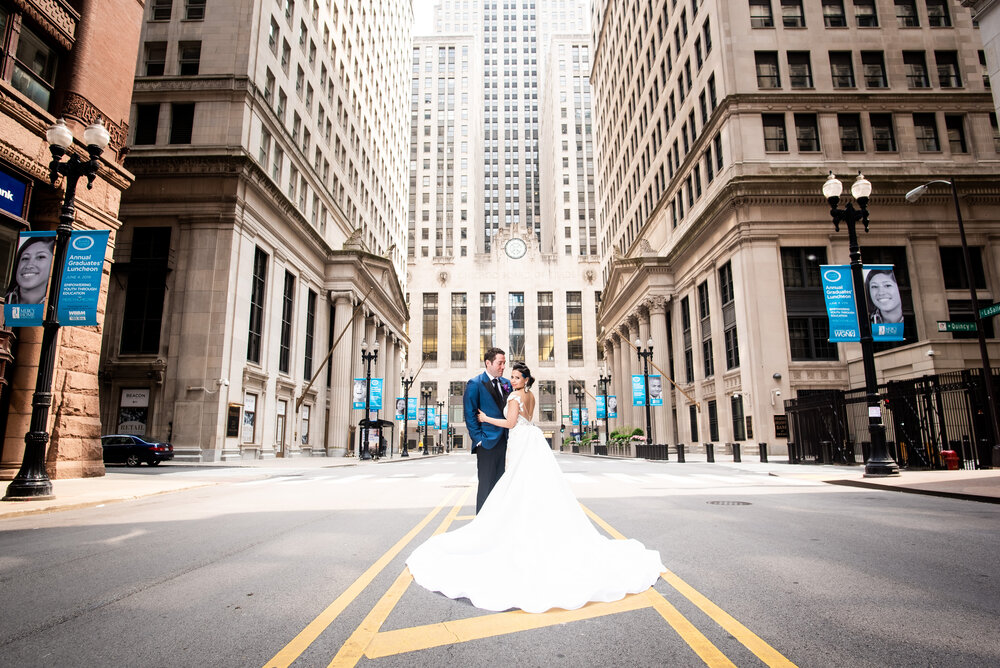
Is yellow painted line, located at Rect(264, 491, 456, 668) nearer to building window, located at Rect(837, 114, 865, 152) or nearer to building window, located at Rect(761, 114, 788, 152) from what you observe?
building window, located at Rect(761, 114, 788, 152)

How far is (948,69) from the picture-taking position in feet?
129

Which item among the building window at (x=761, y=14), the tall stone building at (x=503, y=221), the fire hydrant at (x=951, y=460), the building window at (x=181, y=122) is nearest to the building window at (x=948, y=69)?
the building window at (x=761, y=14)

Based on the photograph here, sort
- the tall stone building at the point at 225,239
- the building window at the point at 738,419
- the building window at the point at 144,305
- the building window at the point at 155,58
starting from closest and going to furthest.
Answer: the tall stone building at the point at 225,239 → the building window at the point at 144,305 → the building window at the point at 155,58 → the building window at the point at 738,419

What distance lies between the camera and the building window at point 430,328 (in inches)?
3947

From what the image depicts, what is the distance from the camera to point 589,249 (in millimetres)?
107812

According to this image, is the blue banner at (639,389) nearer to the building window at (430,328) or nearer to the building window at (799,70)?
the building window at (799,70)

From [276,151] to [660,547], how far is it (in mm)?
37488

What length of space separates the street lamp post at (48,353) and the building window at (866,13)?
45.9 meters

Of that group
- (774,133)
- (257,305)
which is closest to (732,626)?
(257,305)

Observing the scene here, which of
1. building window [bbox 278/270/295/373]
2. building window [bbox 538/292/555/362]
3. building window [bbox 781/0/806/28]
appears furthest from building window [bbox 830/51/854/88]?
building window [bbox 538/292/555/362]

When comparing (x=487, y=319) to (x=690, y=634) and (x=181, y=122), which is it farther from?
(x=690, y=634)

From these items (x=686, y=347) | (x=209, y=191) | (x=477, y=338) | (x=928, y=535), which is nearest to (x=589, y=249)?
(x=477, y=338)

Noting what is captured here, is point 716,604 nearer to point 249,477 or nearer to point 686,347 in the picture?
point 249,477

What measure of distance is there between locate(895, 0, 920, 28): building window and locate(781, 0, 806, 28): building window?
641cm
